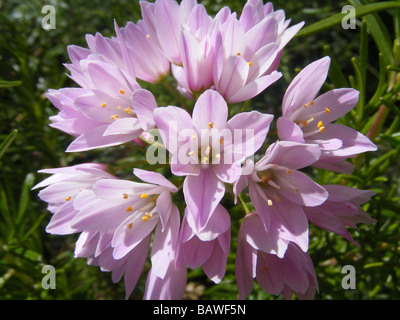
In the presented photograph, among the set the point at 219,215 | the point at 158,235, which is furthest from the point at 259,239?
the point at 158,235

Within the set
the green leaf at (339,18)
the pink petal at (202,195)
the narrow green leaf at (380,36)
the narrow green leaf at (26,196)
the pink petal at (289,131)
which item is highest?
the green leaf at (339,18)

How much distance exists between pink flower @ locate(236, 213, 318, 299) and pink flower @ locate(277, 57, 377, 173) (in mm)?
254

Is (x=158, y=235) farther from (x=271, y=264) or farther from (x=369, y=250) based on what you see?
(x=369, y=250)

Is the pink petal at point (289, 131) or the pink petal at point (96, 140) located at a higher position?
the pink petal at point (289, 131)

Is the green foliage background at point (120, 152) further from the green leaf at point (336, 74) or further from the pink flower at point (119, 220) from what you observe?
the pink flower at point (119, 220)

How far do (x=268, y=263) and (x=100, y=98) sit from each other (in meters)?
0.68

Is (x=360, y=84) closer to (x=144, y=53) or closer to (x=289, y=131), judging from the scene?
(x=289, y=131)

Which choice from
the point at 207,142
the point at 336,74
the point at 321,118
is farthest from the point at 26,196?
the point at 336,74

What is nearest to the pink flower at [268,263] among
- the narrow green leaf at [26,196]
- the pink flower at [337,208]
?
the pink flower at [337,208]


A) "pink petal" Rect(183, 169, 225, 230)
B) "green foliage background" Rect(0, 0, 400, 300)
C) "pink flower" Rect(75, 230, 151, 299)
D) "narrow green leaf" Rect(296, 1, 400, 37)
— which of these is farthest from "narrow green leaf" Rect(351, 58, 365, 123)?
"pink flower" Rect(75, 230, 151, 299)

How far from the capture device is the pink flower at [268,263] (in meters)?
0.95

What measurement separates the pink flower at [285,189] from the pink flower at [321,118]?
5 centimetres

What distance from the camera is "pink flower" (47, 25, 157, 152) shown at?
1020 millimetres

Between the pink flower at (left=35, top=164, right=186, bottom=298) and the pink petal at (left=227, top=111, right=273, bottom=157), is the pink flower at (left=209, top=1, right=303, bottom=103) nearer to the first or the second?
the pink petal at (left=227, top=111, right=273, bottom=157)
